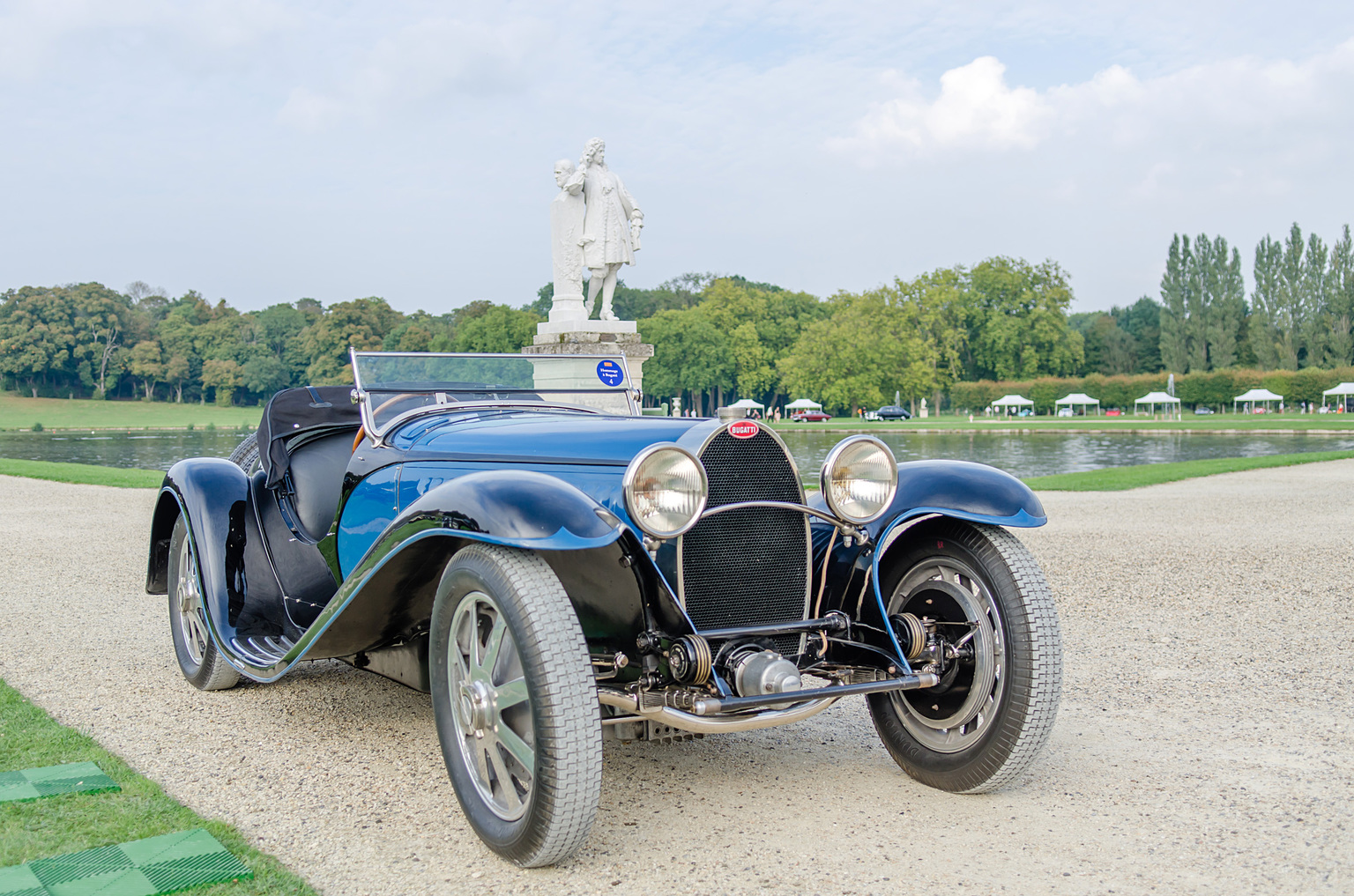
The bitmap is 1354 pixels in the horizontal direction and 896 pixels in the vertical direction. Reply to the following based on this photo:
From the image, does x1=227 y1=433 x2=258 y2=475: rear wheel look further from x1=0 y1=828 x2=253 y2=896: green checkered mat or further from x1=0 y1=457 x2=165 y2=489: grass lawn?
x1=0 y1=457 x2=165 y2=489: grass lawn

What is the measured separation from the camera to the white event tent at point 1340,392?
59812mm

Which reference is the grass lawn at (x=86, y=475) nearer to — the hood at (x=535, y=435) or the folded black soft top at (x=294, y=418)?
the folded black soft top at (x=294, y=418)

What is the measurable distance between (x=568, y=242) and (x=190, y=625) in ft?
40.4

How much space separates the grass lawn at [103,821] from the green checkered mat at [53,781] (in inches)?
1.6

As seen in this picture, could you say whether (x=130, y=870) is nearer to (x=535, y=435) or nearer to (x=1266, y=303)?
(x=535, y=435)

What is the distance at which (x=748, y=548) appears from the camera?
3.32 metres

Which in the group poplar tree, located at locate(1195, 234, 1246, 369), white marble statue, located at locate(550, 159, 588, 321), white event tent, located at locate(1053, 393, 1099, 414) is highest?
poplar tree, located at locate(1195, 234, 1246, 369)

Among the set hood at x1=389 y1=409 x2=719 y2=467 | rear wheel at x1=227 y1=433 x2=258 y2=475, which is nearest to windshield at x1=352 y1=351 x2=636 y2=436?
hood at x1=389 y1=409 x2=719 y2=467

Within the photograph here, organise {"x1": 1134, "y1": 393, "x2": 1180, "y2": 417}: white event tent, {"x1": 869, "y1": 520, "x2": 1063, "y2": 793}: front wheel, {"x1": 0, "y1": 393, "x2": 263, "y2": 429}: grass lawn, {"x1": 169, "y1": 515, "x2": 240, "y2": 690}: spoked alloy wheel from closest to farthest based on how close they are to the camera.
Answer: {"x1": 869, "y1": 520, "x2": 1063, "y2": 793}: front wheel
{"x1": 169, "y1": 515, "x2": 240, "y2": 690}: spoked alloy wheel
{"x1": 1134, "y1": 393, "x2": 1180, "y2": 417}: white event tent
{"x1": 0, "y1": 393, "x2": 263, "y2": 429}: grass lawn

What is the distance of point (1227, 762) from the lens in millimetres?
3848

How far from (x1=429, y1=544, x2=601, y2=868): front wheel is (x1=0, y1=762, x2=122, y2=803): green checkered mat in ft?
4.59

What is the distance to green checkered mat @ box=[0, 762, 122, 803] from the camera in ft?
11.4

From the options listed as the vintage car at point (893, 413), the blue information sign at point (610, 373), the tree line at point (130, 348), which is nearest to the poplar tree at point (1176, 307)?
the vintage car at point (893, 413)

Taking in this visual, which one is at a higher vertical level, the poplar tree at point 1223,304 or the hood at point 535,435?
the poplar tree at point 1223,304
